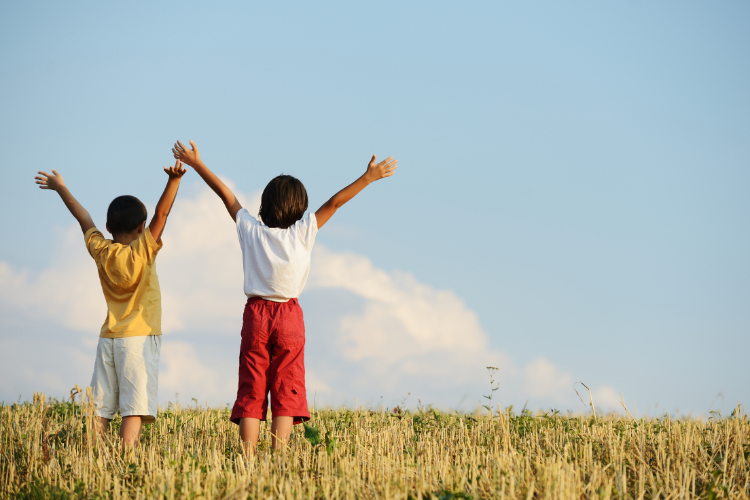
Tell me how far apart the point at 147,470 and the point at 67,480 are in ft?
1.87

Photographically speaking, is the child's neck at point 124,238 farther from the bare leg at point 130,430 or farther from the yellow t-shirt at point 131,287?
the bare leg at point 130,430

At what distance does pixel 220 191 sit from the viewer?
587 cm

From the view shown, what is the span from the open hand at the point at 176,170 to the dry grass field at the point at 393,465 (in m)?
2.16

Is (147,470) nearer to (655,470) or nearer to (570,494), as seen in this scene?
(570,494)

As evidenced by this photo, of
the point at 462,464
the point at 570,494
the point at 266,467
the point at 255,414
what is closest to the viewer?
the point at 570,494

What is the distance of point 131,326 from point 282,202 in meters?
1.79

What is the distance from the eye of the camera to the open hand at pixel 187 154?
232 inches

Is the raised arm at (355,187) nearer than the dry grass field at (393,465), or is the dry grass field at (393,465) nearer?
the dry grass field at (393,465)

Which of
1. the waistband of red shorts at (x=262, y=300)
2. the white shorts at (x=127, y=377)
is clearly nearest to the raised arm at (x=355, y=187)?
the waistband of red shorts at (x=262, y=300)

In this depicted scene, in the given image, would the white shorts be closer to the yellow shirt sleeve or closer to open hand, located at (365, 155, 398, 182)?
the yellow shirt sleeve

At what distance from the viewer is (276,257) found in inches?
211

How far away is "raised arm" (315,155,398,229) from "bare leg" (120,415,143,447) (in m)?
2.41

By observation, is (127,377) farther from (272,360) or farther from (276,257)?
(276,257)

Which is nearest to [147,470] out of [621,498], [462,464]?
[462,464]
